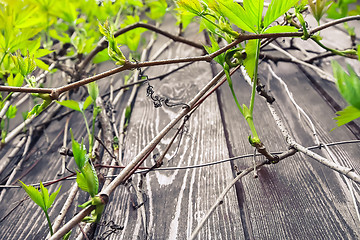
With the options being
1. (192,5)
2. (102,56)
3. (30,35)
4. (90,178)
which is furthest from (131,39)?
(90,178)

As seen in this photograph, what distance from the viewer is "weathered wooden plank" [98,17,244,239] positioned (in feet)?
1.56

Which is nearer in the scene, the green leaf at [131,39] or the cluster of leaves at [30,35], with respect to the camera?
the cluster of leaves at [30,35]

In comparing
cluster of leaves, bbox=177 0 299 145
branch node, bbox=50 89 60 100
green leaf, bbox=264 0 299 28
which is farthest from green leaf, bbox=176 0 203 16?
branch node, bbox=50 89 60 100

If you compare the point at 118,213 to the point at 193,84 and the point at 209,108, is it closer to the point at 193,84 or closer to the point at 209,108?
the point at 209,108

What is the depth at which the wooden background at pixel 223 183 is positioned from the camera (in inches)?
17.9

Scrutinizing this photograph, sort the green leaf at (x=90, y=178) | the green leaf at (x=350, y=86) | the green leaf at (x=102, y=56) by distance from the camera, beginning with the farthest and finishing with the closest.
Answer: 1. the green leaf at (x=102, y=56)
2. the green leaf at (x=90, y=178)
3. the green leaf at (x=350, y=86)

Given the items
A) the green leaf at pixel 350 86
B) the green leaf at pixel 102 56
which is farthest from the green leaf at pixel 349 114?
the green leaf at pixel 102 56

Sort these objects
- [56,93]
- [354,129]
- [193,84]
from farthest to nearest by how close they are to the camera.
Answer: [193,84] → [354,129] → [56,93]

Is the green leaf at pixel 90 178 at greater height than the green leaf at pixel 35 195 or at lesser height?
lesser

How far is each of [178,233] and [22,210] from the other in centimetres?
36

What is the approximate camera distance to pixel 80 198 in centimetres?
59

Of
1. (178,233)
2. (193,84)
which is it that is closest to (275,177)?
(178,233)

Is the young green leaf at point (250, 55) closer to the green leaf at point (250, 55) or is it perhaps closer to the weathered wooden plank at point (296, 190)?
the green leaf at point (250, 55)

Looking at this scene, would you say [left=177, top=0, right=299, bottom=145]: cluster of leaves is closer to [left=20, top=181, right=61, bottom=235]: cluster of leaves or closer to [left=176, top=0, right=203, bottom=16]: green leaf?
[left=176, top=0, right=203, bottom=16]: green leaf
